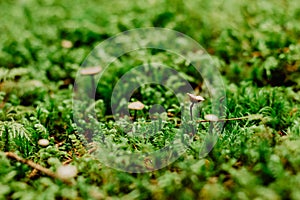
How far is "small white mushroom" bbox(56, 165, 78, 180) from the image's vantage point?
→ 2527 millimetres

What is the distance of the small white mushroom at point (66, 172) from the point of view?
2527 millimetres

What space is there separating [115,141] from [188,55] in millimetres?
1659

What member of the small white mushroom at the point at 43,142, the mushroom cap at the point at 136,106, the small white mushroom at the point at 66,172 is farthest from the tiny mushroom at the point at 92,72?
the small white mushroom at the point at 66,172

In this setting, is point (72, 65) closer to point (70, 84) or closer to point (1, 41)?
point (70, 84)

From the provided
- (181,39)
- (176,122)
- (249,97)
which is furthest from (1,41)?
(249,97)

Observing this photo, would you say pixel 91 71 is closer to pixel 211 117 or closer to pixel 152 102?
Answer: pixel 152 102

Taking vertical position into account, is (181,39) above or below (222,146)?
above

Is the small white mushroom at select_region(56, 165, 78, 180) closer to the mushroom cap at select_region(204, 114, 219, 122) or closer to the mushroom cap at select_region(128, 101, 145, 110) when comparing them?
the mushroom cap at select_region(128, 101, 145, 110)

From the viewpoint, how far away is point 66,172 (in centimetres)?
254

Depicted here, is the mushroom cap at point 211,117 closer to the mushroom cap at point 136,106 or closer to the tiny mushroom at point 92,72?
the mushroom cap at point 136,106

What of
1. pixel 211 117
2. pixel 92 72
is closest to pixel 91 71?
pixel 92 72

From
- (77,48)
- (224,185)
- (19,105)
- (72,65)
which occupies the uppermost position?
(77,48)

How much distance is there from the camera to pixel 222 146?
283 cm

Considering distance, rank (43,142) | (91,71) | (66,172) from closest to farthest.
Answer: (66,172) < (43,142) < (91,71)
